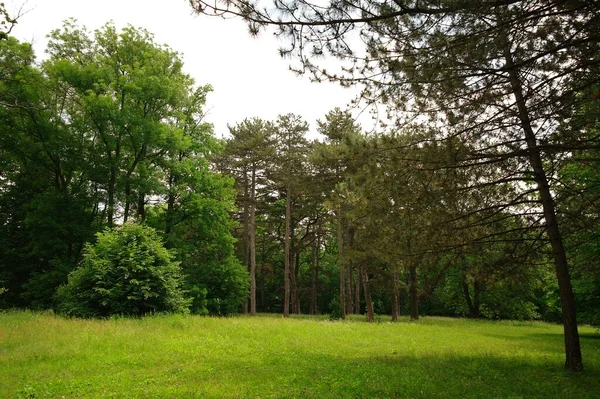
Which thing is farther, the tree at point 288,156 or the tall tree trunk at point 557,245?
the tree at point 288,156

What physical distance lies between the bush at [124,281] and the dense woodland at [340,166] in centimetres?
8

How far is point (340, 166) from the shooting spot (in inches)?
828

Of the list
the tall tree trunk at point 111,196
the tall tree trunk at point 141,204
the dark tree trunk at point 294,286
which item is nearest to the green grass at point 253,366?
the tall tree trunk at point 111,196

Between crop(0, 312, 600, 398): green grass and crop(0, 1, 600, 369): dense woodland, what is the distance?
212cm

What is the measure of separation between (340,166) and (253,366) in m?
14.4

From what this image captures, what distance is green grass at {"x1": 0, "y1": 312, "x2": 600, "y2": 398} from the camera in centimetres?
630

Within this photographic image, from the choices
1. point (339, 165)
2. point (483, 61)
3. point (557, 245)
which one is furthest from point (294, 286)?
point (483, 61)

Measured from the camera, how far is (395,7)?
532 centimetres

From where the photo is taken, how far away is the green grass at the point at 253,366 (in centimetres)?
630

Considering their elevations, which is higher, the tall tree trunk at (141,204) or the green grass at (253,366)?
the tall tree trunk at (141,204)

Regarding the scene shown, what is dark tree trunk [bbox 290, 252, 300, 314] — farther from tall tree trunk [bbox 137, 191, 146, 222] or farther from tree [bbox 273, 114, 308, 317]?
tall tree trunk [bbox 137, 191, 146, 222]

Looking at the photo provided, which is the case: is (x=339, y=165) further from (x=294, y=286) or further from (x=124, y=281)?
(x=294, y=286)

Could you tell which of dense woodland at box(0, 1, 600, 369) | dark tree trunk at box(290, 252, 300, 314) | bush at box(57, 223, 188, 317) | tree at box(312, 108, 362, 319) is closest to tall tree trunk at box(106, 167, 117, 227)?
dense woodland at box(0, 1, 600, 369)

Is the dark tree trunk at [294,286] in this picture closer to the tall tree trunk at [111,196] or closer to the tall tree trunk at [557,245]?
A: the tall tree trunk at [111,196]
